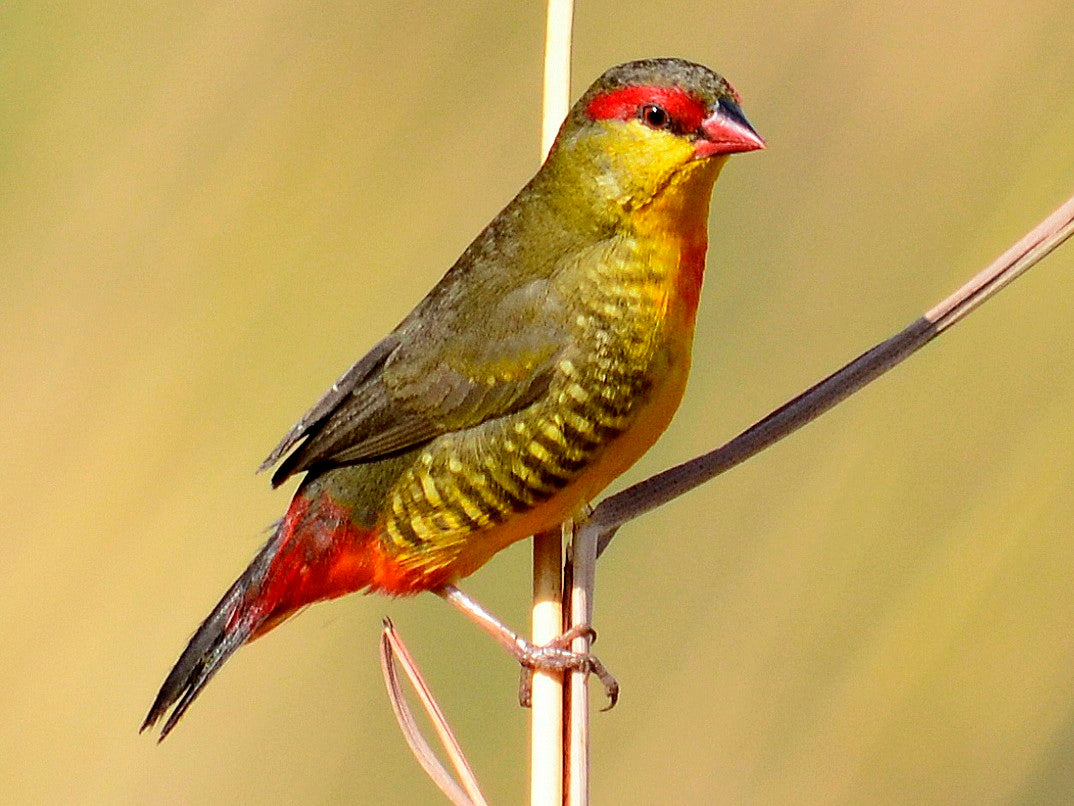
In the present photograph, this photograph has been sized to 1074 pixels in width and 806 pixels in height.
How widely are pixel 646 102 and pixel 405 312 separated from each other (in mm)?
1248

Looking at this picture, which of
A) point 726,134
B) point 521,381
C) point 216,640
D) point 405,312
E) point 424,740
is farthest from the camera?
point 405,312

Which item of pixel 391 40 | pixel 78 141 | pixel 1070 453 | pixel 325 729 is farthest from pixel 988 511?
pixel 78 141

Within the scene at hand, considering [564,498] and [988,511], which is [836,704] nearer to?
[988,511]

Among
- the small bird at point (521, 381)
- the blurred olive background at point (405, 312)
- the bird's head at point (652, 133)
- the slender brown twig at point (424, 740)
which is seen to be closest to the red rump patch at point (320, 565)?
the small bird at point (521, 381)

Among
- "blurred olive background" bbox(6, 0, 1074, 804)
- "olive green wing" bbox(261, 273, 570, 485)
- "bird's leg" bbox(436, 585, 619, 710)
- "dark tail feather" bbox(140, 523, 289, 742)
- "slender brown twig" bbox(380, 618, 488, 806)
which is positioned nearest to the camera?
"slender brown twig" bbox(380, 618, 488, 806)

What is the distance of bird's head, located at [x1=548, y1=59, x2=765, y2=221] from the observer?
9.12ft

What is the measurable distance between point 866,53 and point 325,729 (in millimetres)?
1905

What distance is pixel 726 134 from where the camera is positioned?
108 inches

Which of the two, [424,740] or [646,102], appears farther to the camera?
[646,102]

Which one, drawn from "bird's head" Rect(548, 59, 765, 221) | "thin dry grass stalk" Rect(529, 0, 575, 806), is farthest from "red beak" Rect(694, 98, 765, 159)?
"thin dry grass stalk" Rect(529, 0, 575, 806)

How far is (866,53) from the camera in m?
3.92

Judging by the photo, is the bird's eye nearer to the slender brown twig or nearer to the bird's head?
the bird's head

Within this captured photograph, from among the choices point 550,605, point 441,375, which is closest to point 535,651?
point 550,605

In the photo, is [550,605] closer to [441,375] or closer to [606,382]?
[606,382]
